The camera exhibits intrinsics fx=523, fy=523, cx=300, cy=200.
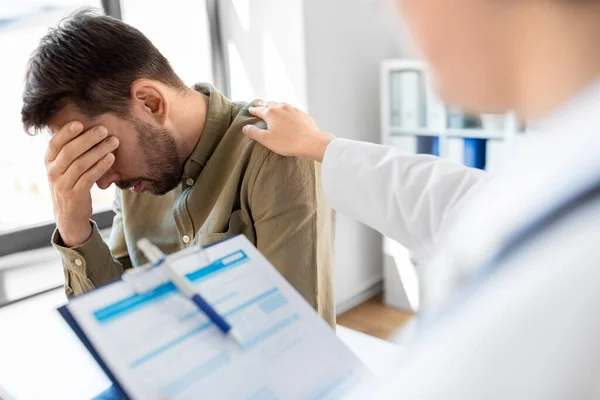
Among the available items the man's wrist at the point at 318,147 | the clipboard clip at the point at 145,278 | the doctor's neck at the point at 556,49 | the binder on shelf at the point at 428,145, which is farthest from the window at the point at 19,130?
the doctor's neck at the point at 556,49

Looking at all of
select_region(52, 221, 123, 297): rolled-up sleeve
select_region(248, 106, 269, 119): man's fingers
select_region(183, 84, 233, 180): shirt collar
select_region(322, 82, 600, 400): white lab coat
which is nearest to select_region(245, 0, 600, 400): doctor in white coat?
select_region(322, 82, 600, 400): white lab coat

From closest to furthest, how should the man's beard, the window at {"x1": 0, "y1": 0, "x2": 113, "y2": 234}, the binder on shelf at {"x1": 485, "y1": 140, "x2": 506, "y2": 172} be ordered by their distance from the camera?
the man's beard, the window at {"x1": 0, "y1": 0, "x2": 113, "y2": 234}, the binder on shelf at {"x1": 485, "y1": 140, "x2": 506, "y2": 172}

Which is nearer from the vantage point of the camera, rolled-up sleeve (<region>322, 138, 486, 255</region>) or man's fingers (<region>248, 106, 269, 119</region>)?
rolled-up sleeve (<region>322, 138, 486, 255</region>)

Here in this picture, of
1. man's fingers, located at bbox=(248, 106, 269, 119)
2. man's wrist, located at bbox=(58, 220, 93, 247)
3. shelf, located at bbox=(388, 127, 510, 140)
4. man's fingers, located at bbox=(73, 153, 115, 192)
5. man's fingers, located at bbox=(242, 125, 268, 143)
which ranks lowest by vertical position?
shelf, located at bbox=(388, 127, 510, 140)

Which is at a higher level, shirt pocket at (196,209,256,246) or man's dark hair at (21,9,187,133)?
man's dark hair at (21,9,187,133)

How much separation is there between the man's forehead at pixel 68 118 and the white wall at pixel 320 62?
1284 mm

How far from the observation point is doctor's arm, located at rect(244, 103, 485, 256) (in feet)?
2.71

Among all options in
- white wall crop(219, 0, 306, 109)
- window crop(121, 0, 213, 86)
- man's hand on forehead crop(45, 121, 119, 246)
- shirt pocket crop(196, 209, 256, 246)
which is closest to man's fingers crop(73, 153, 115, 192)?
man's hand on forehead crop(45, 121, 119, 246)

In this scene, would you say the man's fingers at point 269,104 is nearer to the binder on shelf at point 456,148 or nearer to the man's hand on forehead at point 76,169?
the man's hand on forehead at point 76,169

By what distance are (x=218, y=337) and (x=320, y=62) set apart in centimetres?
185

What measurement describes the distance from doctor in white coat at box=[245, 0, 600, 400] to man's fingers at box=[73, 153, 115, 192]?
84cm

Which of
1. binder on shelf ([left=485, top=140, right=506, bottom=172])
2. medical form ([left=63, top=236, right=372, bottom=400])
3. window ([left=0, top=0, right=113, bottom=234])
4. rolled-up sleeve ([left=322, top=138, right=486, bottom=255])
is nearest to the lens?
medical form ([left=63, top=236, right=372, bottom=400])

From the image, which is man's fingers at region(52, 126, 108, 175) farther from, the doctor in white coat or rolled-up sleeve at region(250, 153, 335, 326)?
the doctor in white coat

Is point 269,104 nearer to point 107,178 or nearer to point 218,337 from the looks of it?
point 107,178
